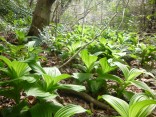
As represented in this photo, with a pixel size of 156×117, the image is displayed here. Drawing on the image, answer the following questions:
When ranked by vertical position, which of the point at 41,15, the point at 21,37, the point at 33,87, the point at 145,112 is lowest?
the point at 145,112

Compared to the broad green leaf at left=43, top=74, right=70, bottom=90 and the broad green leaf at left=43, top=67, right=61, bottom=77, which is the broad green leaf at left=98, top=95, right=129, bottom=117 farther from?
the broad green leaf at left=43, top=67, right=61, bottom=77

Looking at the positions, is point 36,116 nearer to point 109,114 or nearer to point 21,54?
point 109,114

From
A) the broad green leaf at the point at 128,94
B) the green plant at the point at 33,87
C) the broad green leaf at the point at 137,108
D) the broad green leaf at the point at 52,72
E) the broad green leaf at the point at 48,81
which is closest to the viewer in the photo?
the broad green leaf at the point at 137,108

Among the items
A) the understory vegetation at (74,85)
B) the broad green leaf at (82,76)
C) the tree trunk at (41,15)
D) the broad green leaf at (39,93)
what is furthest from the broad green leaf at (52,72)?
the tree trunk at (41,15)

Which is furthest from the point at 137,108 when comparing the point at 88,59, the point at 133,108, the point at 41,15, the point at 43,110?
the point at 41,15

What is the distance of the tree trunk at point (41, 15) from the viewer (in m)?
5.17

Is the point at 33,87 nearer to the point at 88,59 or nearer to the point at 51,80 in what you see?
the point at 51,80

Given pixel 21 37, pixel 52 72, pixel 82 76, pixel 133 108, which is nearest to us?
pixel 133 108

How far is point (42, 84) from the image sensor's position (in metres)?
1.94

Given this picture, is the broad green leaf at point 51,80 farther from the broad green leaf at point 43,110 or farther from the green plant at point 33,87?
the broad green leaf at point 43,110

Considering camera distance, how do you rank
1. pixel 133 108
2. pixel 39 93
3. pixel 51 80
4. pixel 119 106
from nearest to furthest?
pixel 133 108, pixel 119 106, pixel 39 93, pixel 51 80

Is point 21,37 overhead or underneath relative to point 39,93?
overhead

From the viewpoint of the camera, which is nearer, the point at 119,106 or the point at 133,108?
the point at 133,108

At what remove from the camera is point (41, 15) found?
5215mm
